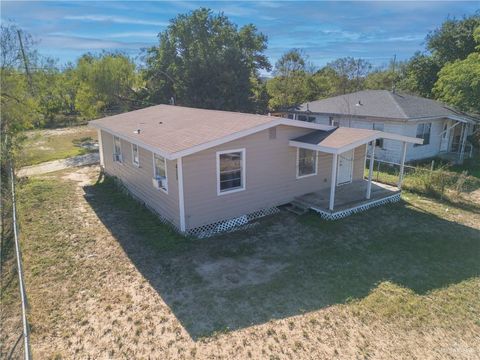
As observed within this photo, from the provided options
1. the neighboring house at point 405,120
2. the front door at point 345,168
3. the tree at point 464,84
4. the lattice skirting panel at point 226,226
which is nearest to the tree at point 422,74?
the tree at point 464,84

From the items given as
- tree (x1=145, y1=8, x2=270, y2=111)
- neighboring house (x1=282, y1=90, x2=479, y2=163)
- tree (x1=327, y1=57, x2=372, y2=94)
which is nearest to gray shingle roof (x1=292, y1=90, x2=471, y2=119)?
neighboring house (x1=282, y1=90, x2=479, y2=163)

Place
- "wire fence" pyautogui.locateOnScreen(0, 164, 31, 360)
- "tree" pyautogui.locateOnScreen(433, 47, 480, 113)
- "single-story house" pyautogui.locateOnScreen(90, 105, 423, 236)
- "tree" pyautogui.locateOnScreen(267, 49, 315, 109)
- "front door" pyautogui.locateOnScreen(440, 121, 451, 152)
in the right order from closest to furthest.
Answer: "wire fence" pyautogui.locateOnScreen(0, 164, 31, 360) < "single-story house" pyautogui.locateOnScreen(90, 105, 423, 236) < "tree" pyautogui.locateOnScreen(433, 47, 480, 113) < "front door" pyautogui.locateOnScreen(440, 121, 451, 152) < "tree" pyautogui.locateOnScreen(267, 49, 315, 109)

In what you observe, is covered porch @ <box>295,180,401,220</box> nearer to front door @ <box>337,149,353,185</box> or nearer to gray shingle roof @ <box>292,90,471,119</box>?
front door @ <box>337,149,353,185</box>

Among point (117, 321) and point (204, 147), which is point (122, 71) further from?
point (117, 321)

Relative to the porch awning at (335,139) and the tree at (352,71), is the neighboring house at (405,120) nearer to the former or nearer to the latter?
the porch awning at (335,139)

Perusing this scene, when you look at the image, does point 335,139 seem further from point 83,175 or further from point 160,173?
point 83,175
